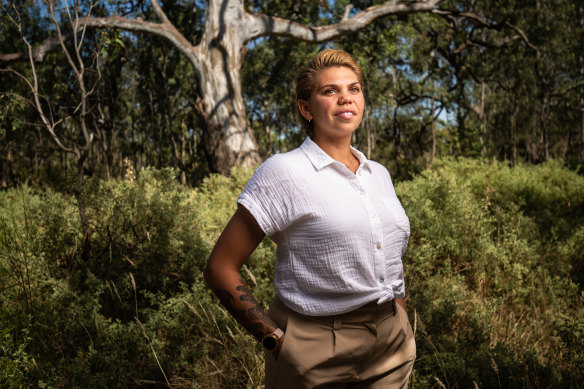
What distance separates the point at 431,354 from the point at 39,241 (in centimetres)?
361

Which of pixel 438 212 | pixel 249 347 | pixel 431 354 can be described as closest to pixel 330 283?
pixel 249 347

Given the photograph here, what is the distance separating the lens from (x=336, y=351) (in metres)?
1.58

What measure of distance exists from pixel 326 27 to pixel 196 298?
962 centimetres

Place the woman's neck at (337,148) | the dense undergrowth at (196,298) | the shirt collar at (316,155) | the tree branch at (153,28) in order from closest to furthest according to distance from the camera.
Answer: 1. the shirt collar at (316,155)
2. the woman's neck at (337,148)
3. the dense undergrowth at (196,298)
4. the tree branch at (153,28)

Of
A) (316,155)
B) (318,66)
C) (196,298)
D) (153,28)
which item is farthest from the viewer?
(153,28)

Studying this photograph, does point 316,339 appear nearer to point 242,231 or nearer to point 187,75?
point 242,231

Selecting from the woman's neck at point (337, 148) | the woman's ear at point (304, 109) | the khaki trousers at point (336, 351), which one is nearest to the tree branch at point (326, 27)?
the woman's ear at point (304, 109)

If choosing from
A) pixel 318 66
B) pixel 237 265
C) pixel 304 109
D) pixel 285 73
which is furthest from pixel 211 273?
pixel 285 73

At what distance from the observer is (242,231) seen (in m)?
1.64

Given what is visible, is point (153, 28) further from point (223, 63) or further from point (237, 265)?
point (237, 265)

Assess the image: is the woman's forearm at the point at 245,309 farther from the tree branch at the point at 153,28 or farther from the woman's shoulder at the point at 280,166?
the tree branch at the point at 153,28

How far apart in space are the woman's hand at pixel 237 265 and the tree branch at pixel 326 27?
10.5 m

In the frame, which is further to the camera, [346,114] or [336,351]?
[346,114]

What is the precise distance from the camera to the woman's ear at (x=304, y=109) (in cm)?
188
